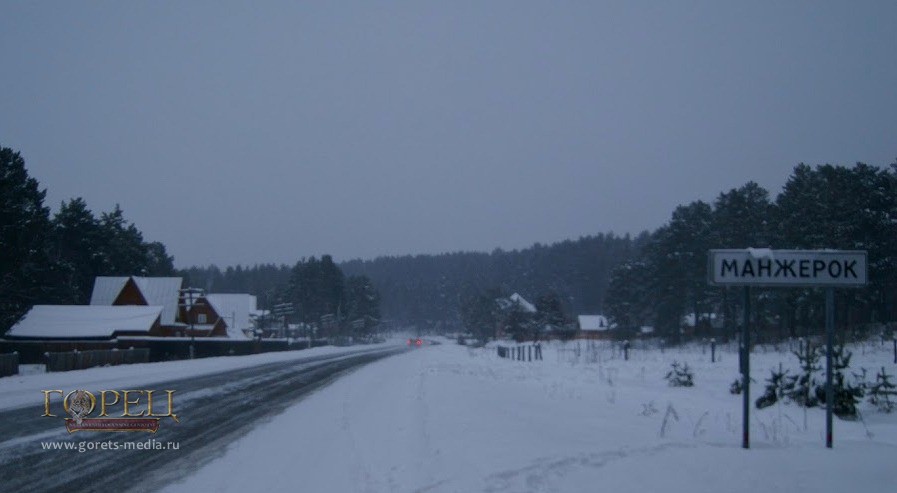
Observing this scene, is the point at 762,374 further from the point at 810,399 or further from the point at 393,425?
the point at 393,425

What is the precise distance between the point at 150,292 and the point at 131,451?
63.4m

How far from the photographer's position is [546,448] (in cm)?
891

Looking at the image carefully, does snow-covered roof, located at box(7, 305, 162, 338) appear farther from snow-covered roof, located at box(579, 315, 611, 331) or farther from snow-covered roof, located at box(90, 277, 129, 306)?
snow-covered roof, located at box(579, 315, 611, 331)

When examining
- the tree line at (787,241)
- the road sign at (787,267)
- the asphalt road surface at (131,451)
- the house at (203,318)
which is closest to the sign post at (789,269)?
the road sign at (787,267)

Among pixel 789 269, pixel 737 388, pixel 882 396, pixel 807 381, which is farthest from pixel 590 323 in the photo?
pixel 789 269

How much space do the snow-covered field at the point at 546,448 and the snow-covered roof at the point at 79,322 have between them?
1668 inches

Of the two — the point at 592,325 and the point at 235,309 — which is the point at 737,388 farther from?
the point at 592,325

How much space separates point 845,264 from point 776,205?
3922 centimetres

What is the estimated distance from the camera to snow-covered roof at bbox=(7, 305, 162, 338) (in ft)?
169

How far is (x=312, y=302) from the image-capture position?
120125mm

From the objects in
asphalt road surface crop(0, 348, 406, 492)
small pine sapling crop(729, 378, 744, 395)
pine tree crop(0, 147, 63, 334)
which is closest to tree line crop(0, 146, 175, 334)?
pine tree crop(0, 147, 63, 334)

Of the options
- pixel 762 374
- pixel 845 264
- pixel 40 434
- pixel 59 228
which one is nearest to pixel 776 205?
pixel 762 374

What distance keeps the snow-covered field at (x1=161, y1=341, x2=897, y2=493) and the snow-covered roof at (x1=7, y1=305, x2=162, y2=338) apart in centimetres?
4236

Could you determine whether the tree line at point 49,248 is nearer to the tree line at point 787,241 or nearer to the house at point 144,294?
the house at point 144,294
